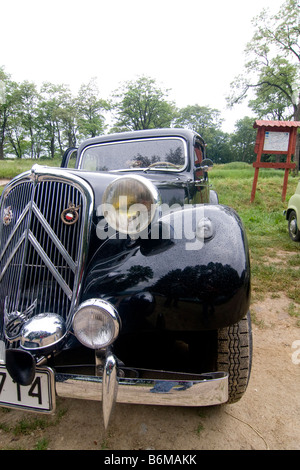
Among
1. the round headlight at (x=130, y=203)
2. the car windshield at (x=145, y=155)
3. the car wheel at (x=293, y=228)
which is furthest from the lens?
the car wheel at (x=293, y=228)

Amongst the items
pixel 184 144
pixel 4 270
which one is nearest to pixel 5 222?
pixel 4 270

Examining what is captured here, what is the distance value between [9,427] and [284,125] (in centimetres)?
901

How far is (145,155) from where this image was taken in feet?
9.32

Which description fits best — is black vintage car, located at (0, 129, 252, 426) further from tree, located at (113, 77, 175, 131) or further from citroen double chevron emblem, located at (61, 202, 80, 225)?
tree, located at (113, 77, 175, 131)

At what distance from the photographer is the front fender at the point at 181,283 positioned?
1.20 meters

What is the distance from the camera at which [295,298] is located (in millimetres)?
3051

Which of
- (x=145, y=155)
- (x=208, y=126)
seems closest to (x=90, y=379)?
(x=145, y=155)

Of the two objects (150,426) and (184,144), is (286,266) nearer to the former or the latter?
(184,144)

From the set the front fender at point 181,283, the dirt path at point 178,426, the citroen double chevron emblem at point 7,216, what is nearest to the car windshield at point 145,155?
the citroen double chevron emblem at point 7,216

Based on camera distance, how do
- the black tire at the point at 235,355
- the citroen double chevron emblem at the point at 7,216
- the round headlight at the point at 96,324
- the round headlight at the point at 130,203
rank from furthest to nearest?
the citroen double chevron emblem at the point at 7,216
the black tire at the point at 235,355
the round headlight at the point at 130,203
the round headlight at the point at 96,324

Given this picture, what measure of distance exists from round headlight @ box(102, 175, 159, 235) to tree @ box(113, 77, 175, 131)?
28.2 meters

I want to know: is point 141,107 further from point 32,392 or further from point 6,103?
point 32,392

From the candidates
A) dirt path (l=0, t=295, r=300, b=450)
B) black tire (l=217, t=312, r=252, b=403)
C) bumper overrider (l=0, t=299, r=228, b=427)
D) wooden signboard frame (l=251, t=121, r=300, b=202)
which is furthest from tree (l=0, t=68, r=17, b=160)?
black tire (l=217, t=312, r=252, b=403)

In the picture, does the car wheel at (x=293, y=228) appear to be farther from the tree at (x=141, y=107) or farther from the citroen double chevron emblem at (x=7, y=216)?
the tree at (x=141, y=107)
